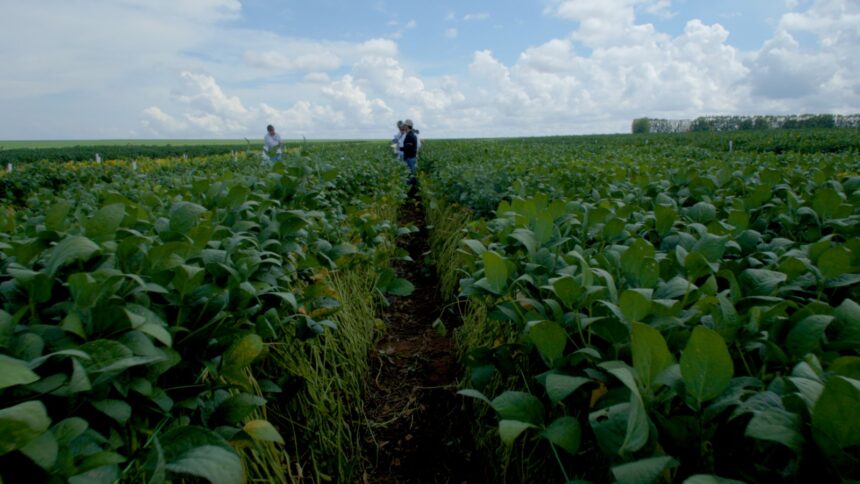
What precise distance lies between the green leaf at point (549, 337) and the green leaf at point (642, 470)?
441 millimetres

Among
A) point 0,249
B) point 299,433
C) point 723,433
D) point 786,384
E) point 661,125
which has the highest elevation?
point 661,125

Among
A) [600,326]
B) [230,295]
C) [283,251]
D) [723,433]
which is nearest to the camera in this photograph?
[723,433]

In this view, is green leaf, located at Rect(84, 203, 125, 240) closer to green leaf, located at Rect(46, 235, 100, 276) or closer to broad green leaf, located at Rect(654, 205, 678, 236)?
green leaf, located at Rect(46, 235, 100, 276)

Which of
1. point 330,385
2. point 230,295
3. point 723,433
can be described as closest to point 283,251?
point 230,295

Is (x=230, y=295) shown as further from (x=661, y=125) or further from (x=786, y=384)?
(x=661, y=125)

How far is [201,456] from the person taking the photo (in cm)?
105

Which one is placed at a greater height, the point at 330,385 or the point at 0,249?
the point at 0,249

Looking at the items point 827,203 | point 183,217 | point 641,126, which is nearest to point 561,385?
point 183,217

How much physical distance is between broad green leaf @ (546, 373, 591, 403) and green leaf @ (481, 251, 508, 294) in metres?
0.52

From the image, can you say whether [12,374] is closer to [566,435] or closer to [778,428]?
[566,435]

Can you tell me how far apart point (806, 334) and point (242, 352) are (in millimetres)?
1544

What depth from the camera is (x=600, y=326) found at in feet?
4.38

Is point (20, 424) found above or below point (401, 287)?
above

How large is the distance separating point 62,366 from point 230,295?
0.60m
